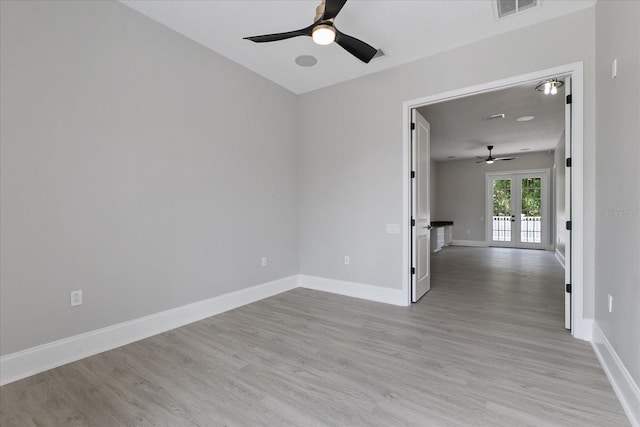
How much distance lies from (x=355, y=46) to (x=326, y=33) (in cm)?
35

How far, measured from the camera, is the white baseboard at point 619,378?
1.57 m

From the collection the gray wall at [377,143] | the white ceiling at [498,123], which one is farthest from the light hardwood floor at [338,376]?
the white ceiling at [498,123]

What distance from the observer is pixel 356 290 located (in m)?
3.98

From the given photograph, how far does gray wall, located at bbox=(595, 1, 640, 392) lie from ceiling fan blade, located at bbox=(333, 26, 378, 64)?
1.63 metres

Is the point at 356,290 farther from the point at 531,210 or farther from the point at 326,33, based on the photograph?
the point at 531,210

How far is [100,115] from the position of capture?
2459 mm

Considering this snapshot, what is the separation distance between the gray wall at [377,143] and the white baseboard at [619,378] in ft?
1.41

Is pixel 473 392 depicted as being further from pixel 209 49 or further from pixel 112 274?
pixel 209 49

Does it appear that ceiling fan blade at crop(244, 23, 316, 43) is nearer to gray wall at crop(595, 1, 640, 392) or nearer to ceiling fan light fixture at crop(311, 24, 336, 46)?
ceiling fan light fixture at crop(311, 24, 336, 46)

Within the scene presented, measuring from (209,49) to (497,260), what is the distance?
276 inches

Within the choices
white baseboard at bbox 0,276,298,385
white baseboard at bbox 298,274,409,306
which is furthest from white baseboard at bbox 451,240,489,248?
white baseboard at bbox 0,276,298,385

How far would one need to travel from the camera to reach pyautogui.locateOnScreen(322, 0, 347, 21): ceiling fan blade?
6.40ft

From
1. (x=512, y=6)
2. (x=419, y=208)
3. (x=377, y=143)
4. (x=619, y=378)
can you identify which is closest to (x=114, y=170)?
(x=377, y=143)

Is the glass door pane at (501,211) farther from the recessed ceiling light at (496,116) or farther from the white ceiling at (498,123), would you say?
the recessed ceiling light at (496,116)
